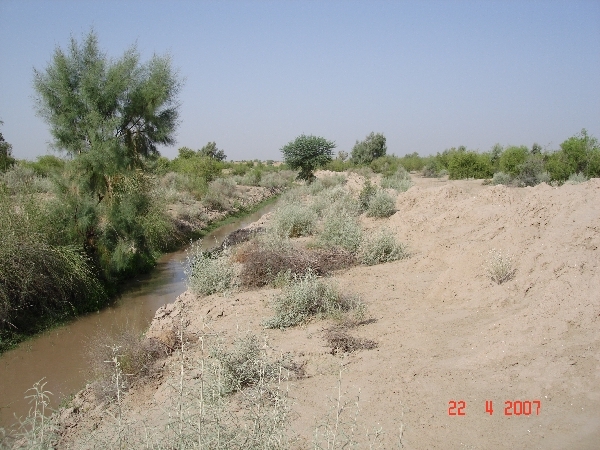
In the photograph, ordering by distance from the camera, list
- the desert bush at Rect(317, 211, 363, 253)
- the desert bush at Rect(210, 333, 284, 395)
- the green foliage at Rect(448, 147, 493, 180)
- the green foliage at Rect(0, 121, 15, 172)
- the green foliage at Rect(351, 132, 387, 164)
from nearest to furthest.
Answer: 1. the desert bush at Rect(210, 333, 284, 395)
2. the desert bush at Rect(317, 211, 363, 253)
3. the green foliage at Rect(0, 121, 15, 172)
4. the green foliage at Rect(448, 147, 493, 180)
5. the green foliage at Rect(351, 132, 387, 164)

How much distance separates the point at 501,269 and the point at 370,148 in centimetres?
5919

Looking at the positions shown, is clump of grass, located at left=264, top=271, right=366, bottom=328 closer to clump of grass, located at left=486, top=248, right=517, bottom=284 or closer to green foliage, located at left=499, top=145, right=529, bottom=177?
clump of grass, located at left=486, top=248, right=517, bottom=284

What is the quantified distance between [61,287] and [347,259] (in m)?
7.09

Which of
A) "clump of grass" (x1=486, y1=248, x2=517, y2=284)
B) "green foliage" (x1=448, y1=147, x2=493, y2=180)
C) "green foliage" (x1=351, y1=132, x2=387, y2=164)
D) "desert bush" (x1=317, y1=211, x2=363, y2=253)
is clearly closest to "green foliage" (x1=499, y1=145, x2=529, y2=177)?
"green foliage" (x1=448, y1=147, x2=493, y2=180)

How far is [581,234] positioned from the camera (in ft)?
26.4

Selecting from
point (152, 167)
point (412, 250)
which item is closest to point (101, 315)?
point (152, 167)

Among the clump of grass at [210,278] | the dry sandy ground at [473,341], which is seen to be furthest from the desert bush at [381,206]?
the clump of grass at [210,278]

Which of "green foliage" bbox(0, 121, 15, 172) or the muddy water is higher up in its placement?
"green foliage" bbox(0, 121, 15, 172)

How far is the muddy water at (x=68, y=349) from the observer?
824 cm

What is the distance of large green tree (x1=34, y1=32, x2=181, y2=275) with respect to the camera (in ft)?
43.8

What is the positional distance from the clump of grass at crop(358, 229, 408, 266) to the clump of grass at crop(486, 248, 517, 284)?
12.7 feet

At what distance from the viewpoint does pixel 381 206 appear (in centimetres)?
1850
